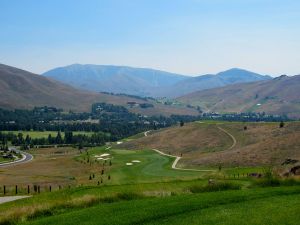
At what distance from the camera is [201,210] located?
2764 cm

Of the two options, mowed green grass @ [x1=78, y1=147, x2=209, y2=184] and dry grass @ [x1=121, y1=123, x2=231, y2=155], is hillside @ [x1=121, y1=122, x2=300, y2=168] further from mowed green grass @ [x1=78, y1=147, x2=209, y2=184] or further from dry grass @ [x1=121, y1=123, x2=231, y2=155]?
mowed green grass @ [x1=78, y1=147, x2=209, y2=184]

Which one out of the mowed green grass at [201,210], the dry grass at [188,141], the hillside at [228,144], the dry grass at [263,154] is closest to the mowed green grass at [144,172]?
the hillside at [228,144]

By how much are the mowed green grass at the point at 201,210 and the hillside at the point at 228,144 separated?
45.5 meters

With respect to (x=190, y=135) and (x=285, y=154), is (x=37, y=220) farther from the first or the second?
(x=190, y=135)

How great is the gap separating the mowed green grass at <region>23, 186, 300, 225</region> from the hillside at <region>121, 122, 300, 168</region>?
45.5 meters

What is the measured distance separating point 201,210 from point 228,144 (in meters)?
104

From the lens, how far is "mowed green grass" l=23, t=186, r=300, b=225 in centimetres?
2530

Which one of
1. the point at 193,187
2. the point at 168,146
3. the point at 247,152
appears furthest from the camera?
the point at 168,146

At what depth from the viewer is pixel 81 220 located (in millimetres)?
26922

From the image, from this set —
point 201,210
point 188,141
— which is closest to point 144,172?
point 201,210

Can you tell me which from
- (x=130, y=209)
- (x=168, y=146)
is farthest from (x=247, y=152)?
(x=130, y=209)

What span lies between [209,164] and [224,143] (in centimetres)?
4464

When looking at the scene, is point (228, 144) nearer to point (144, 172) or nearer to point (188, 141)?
point (188, 141)

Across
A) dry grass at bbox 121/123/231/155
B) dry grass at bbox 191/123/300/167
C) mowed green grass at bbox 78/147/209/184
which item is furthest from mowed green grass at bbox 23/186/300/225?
dry grass at bbox 121/123/231/155
